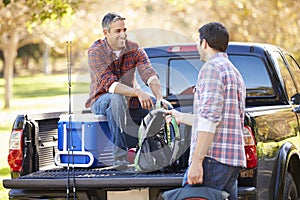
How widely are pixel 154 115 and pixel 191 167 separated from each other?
1.29 metres

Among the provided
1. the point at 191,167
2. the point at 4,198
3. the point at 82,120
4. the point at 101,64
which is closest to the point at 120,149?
the point at 82,120

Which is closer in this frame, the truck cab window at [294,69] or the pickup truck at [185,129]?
the pickup truck at [185,129]

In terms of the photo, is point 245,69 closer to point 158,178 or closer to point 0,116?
point 158,178

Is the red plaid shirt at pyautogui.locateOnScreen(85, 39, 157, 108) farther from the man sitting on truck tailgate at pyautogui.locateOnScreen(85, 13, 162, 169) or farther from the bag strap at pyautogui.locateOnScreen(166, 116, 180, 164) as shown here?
the bag strap at pyautogui.locateOnScreen(166, 116, 180, 164)

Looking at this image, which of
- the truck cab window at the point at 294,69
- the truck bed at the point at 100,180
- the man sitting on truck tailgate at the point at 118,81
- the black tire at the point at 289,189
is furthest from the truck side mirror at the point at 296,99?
the truck bed at the point at 100,180

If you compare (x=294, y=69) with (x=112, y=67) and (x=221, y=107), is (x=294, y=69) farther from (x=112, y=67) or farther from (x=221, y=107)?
(x=221, y=107)

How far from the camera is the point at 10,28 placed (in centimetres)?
2206

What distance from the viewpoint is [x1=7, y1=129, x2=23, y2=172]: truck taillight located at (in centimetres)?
658

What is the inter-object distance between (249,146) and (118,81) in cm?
166

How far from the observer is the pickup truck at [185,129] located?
592 centimetres

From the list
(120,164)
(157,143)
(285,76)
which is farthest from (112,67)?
(285,76)

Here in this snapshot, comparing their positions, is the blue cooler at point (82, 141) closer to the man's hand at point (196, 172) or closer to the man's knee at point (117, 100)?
the man's knee at point (117, 100)

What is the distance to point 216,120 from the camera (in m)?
5.16

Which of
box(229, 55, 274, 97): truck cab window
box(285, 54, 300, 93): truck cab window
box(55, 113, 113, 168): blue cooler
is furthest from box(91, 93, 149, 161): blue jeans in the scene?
box(285, 54, 300, 93): truck cab window
